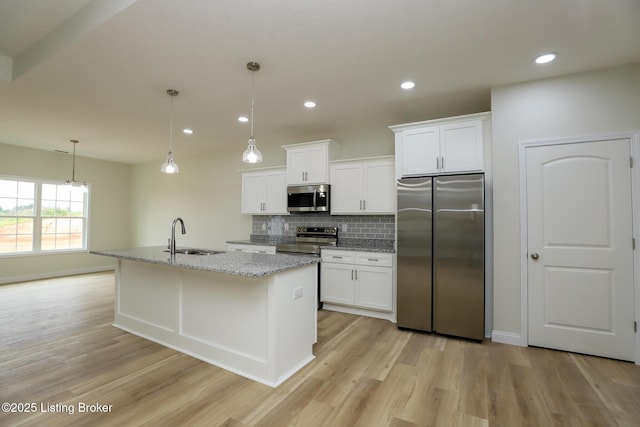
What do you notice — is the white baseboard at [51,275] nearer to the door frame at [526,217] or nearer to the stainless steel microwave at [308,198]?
the stainless steel microwave at [308,198]

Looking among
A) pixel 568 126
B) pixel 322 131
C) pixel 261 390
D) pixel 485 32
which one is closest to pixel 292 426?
pixel 261 390

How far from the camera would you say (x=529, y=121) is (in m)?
3.05

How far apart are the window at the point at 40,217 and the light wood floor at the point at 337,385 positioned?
12.9 feet

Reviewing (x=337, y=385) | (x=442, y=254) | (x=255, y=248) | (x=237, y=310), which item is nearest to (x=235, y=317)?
(x=237, y=310)

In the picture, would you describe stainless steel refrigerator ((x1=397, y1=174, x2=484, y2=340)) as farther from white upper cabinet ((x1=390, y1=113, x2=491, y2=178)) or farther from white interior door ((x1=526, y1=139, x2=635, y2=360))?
white interior door ((x1=526, y1=139, x2=635, y2=360))

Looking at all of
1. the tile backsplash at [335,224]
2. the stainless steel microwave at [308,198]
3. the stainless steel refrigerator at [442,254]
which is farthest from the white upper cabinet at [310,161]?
the stainless steel refrigerator at [442,254]

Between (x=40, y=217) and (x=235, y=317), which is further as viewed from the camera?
(x=40, y=217)

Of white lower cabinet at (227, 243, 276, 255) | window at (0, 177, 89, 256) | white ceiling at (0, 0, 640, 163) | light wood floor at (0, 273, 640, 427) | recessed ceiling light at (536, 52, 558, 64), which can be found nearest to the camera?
light wood floor at (0, 273, 640, 427)

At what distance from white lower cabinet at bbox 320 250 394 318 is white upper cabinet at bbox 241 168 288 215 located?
4.58 ft

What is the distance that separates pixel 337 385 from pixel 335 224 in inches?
109

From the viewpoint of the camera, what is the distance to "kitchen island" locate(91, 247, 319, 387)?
234 centimetres

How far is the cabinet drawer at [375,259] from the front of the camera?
12.4ft

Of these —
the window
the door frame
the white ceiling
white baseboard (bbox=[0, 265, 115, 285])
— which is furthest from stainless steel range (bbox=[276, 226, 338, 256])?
white baseboard (bbox=[0, 265, 115, 285])

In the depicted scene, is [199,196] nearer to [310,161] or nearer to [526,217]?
[310,161]
